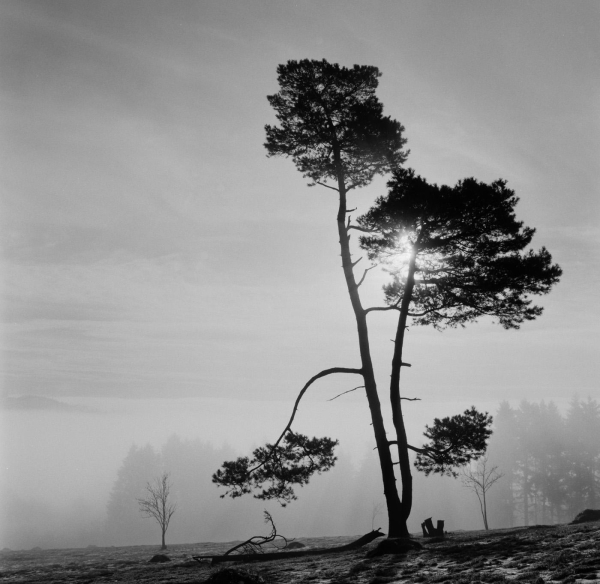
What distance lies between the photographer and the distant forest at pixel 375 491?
67750mm

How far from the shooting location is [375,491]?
99.9m

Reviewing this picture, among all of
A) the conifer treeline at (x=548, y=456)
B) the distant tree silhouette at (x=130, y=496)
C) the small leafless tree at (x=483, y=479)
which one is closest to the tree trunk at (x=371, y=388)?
the small leafless tree at (x=483, y=479)

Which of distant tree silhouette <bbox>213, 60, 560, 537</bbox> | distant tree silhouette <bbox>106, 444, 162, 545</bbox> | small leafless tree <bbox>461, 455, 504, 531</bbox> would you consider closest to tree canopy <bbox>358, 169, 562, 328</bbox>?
distant tree silhouette <bbox>213, 60, 560, 537</bbox>

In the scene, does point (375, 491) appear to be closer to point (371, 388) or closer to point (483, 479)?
point (483, 479)

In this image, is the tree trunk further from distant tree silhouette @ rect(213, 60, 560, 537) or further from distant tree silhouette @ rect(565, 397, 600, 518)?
distant tree silhouette @ rect(565, 397, 600, 518)

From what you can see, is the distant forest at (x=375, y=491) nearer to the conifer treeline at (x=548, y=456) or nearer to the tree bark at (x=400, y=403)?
the conifer treeline at (x=548, y=456)

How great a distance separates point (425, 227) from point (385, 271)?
2.84 metres

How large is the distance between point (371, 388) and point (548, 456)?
63858 millimetres

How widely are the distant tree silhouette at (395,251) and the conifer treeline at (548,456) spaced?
61204mm

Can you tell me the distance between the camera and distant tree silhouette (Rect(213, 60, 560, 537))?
15.8 metres

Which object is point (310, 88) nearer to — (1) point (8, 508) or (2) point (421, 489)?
(2) point (421, 489)

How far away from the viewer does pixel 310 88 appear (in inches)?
715

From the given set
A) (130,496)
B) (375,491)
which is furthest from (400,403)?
(130,496)

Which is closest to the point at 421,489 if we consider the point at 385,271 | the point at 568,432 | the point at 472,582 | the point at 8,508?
the point at 568,432
